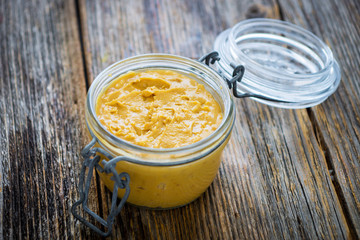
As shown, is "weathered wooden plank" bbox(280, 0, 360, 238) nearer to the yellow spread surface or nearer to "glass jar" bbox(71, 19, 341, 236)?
"glass jar" bbox(71, 19, 341, 236)

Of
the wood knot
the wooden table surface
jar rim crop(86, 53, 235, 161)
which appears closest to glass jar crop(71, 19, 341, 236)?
jar rim crop(86, 53, 235, 161)

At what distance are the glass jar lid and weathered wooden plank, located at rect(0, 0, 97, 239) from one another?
0.64 m

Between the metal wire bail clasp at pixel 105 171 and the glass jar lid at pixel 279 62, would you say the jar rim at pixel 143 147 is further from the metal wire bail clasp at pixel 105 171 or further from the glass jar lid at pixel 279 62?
the glass jar lid at pixel 279 62

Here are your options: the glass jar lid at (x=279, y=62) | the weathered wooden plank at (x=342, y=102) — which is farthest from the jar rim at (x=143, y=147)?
the weathered wooden plank at (x=342, y=102)

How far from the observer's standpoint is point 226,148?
162 cm

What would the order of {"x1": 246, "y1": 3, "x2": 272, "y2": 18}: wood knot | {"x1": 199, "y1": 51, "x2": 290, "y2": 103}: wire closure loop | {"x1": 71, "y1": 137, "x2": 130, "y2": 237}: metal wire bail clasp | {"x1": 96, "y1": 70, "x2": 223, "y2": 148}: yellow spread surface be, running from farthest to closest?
{"x1": 246, "y1": 3, "x2": 272, "y2": 18}: wood knot, {"x1": 199, "y1": 51, "x2": 290, "y2": 103}: wire closure loop, {"x1": 96, "y1": 70, "x2": 223, "y2": 148}: yellow spread surface, {"x1": 71, "y1": 137, "x2": 130, "y2": 237}: metal wire bail clasp

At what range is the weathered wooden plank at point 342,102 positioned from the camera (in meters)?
1.53

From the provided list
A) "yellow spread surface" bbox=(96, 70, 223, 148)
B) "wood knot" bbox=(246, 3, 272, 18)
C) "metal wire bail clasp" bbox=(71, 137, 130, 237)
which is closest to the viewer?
"metal wire bail clasp" bbox=(71, 137, 130, 237)

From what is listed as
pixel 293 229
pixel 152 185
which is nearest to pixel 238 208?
pixel 293 229

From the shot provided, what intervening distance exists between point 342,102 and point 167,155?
94cm

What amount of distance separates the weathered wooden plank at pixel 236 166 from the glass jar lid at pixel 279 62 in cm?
13

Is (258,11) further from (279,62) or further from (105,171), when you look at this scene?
(105,171)

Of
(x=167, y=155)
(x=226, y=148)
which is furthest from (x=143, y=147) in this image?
(x=226, y=148)

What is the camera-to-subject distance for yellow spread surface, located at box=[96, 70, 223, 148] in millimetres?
1326
